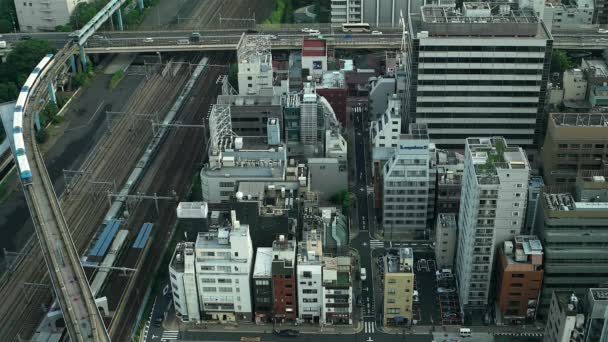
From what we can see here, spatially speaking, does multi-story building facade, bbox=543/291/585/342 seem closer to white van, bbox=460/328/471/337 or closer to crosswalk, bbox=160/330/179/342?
white van, bbox=460/328/471/337

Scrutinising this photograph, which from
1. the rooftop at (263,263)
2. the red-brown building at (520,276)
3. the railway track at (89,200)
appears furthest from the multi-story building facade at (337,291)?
the railway track at (89,200)

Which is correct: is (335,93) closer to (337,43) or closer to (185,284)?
(337,43)

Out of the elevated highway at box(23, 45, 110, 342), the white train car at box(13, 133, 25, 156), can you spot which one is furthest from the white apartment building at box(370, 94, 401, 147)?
the white train car at box(13, 133, 25, 156)

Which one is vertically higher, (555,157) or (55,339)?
(555,157)

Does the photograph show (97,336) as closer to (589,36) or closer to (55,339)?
(55,339)

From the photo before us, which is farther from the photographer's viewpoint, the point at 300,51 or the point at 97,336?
the point at 300,51

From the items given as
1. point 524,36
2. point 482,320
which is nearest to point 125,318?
point 482,320
